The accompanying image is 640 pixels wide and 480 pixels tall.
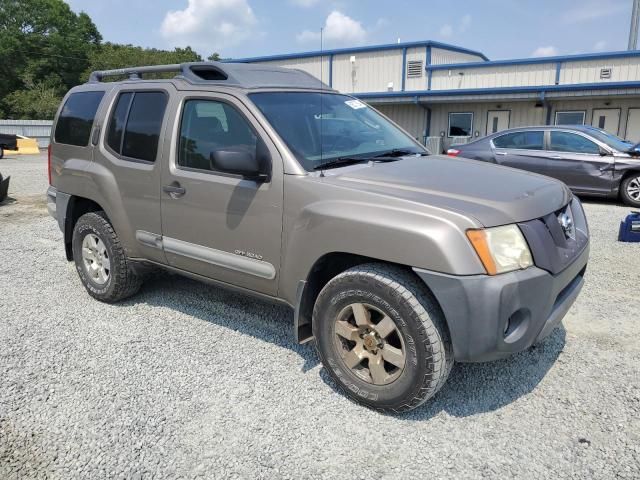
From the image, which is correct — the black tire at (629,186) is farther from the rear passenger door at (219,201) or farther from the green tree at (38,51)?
the green tree at (38,51)

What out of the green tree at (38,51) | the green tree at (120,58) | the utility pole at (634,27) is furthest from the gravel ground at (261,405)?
the green tree at (120,58)

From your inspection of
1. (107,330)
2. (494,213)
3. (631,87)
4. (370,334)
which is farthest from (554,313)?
(631,87)

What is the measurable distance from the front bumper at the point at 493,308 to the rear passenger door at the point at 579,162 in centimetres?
807

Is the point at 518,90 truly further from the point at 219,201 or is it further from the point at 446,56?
the point at 219,201

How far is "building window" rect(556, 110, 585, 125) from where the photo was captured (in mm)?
20155

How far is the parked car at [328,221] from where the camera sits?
2.66 meters

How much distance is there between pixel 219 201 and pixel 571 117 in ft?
67.0

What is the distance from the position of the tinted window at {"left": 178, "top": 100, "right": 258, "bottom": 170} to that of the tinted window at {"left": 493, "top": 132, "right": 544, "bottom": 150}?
27.8ft

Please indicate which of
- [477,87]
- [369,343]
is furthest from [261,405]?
[477,87]

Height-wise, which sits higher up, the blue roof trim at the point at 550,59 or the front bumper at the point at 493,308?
the blue roof trim at the point at 550,59

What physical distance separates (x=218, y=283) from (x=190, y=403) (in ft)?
3.16

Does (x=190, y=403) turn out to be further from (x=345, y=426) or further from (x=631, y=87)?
(x=631, y=87)

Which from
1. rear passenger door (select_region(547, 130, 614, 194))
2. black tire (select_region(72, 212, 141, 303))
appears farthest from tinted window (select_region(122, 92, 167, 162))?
rear passenger door (select_region(547, 130, 614, 194))

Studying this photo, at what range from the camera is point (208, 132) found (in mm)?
3744
